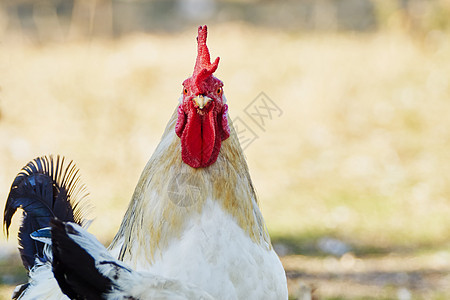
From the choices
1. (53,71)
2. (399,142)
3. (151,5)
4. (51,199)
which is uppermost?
(151,5)

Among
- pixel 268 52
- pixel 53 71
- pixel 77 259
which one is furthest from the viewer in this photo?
pixel 268 52

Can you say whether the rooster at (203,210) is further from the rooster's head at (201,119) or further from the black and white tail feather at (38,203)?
the black and white tail feather at (38,203)

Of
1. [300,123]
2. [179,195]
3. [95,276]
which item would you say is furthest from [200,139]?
[300,123]

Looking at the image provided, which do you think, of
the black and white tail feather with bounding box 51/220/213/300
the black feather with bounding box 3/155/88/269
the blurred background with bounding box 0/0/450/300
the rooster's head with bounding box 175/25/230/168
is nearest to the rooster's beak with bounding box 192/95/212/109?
the rooster's head with bounding box 175/25/230/168

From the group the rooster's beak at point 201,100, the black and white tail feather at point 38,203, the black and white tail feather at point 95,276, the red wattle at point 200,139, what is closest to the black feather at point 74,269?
the black and white tail feather at point 95,276

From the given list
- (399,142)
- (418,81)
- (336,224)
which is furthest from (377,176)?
(418,81)

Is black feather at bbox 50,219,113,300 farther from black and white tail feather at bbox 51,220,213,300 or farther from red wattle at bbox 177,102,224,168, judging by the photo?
red wattle at bbox 177,102,224,168

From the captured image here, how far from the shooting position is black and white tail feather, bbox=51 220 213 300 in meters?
2.25

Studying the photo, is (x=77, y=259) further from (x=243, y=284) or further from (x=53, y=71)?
(x=53, y=71)

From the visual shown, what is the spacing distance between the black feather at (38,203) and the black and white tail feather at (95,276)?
107 cm

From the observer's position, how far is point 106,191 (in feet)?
24.8

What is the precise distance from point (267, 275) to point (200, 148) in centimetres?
67

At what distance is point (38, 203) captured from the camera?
3.39 m

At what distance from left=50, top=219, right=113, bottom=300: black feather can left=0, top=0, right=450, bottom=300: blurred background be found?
7.76 feet
